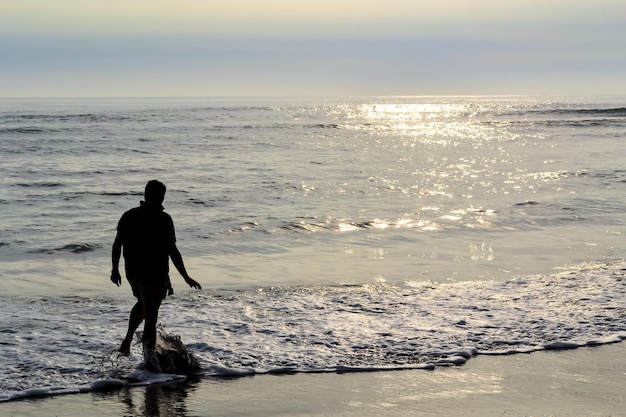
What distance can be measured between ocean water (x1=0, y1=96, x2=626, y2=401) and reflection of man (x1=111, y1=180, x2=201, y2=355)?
0.84 meters

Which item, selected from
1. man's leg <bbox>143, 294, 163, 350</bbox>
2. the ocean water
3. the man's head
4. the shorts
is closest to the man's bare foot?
the ocean water

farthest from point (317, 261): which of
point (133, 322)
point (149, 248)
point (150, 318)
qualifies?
point (149, 248)

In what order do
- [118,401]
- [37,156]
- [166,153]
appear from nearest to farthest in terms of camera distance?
[118,401] → [37,156] → [166,153]

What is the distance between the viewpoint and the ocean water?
8.99 metres

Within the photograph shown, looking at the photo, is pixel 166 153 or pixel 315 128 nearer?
pixel 166 153

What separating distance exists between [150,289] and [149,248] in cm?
41

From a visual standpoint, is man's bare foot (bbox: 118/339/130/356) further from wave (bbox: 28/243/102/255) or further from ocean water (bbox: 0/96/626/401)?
wave (bbox: 28/243/102/255)

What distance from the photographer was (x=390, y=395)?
733 centimetres

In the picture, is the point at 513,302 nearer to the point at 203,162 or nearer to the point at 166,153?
the point at 203,162

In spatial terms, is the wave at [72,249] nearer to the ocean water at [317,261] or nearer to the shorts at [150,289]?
the ocean water at [317,261]

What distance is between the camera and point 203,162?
34.6m

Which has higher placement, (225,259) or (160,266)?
(160,266)

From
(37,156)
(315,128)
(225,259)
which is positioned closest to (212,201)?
(225,259)

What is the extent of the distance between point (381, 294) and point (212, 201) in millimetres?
12051
